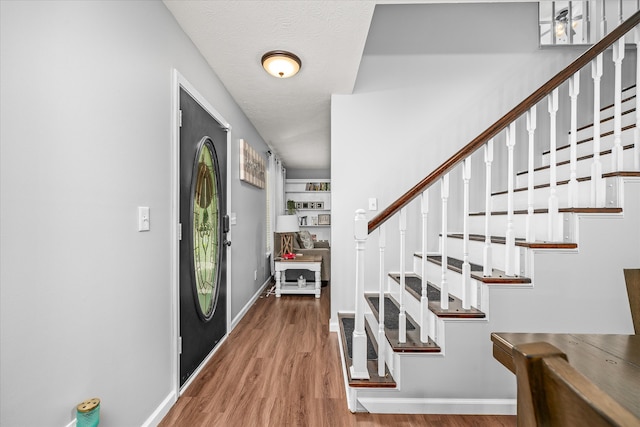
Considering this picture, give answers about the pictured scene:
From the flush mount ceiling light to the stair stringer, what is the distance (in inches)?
79.8

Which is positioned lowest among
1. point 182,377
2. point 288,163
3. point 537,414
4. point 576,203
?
point 182,377

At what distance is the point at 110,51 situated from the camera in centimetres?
130

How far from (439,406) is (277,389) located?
3.31 ft

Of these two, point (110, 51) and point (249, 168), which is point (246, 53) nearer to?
point (110, 51)

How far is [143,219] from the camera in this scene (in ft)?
4.99

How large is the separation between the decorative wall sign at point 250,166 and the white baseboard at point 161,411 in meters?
2.18

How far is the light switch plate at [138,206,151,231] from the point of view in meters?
1.50

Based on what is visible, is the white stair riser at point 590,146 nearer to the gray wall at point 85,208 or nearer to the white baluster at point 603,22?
the white baluster at point 603,22

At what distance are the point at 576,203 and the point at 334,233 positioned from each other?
1849 mm

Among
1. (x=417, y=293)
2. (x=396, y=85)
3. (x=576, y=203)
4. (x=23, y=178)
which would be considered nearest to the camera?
(x=23, y=178)

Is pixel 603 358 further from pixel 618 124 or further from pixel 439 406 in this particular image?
pixel 618 124

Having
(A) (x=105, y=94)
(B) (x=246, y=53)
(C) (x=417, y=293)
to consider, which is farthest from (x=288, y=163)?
(A) (x=105, y=94)

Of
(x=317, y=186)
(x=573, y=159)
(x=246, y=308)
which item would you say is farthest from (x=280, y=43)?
(x=317, y=186)

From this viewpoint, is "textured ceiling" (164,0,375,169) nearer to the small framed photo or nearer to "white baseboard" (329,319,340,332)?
"white baseboard" (329,319,340,332)
